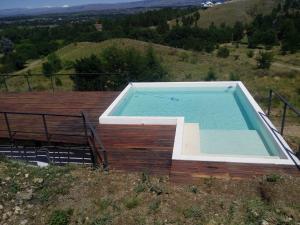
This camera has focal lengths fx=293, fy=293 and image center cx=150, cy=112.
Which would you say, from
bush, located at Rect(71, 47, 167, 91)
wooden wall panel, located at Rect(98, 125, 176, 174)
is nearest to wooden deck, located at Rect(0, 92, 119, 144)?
wooden wall panel, located at Rect(98, 125, 176, 174)

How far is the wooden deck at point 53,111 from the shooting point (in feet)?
22.2

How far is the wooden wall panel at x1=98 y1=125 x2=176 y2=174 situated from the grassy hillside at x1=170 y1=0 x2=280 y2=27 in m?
67.4

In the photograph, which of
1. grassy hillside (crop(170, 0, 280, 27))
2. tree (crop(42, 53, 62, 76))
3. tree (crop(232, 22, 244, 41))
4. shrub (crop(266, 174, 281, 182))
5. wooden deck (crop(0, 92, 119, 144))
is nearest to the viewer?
shrub (crop(266, 174, 281, 182))

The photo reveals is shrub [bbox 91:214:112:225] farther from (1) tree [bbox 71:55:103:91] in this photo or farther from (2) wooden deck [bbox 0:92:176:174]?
(1) tree [bbox 71:55:103:91]

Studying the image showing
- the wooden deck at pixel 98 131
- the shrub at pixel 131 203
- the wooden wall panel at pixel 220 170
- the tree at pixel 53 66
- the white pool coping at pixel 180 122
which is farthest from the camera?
the tree at pixel 53 66

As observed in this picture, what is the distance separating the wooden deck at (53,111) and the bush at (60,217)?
2.39 metres

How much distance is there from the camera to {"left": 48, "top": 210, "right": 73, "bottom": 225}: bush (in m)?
3.97

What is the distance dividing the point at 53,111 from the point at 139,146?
3.38 m

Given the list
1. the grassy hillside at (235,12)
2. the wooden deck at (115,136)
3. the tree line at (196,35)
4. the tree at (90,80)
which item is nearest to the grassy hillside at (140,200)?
the wooden deck at (115,136)

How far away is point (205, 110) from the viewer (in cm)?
881

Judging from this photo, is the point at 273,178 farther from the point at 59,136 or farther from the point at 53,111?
the point at 53,111

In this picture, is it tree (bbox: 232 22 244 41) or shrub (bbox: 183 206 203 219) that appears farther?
tree (bbox: 232 22 244 41)

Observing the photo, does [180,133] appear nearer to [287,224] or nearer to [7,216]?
[287,224]

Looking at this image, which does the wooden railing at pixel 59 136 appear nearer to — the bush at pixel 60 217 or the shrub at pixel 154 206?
the bush at pixel 60 217
